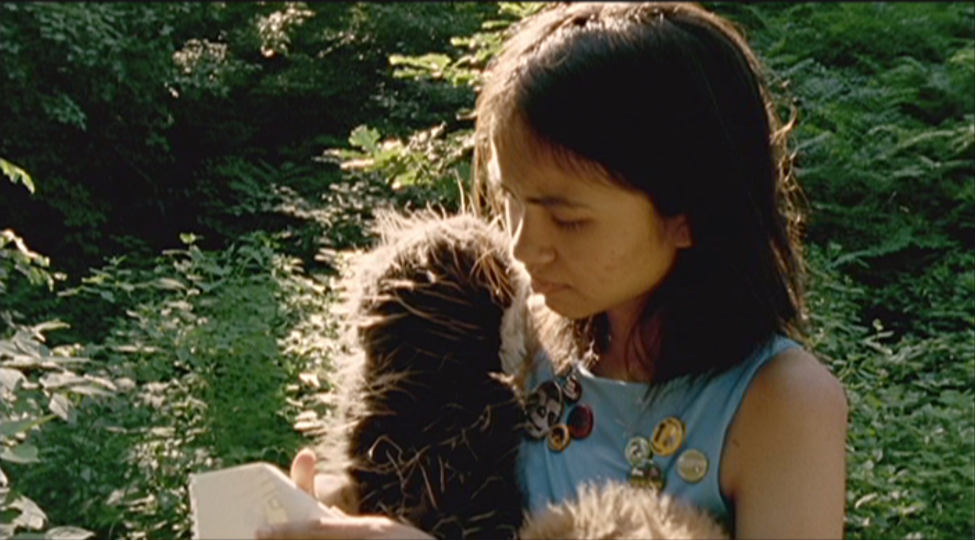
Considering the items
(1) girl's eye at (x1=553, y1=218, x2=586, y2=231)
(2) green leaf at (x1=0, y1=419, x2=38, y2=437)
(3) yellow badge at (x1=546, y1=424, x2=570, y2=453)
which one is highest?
(1) girl's eye at (x1=553, y1=218, x2=586, y2=231)

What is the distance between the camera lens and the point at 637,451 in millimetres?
1306

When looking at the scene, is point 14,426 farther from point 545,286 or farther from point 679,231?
point 679,231

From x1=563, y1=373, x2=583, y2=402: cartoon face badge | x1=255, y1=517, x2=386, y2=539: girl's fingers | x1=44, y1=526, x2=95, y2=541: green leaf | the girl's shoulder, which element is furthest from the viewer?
x1=44, y1=526, x2=95, y2=541: green leaf

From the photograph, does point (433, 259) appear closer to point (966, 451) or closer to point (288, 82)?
point (966, 451)

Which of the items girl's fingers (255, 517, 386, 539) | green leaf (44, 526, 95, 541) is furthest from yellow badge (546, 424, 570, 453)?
green leaf (44, 526, 95, 541)

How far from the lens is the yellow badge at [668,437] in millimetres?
1279

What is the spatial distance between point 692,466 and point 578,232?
275 millimetres

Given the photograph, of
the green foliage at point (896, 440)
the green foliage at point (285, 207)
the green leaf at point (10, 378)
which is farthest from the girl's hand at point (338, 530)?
the green foliage at point (896, 440)

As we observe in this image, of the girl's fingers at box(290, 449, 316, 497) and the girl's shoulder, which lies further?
the girl's fingers at box(290, 449, 316, 497)

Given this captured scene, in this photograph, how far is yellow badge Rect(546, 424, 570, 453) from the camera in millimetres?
1347

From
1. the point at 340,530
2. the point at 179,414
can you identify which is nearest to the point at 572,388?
the point at 340,530

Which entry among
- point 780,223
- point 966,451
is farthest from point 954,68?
point 780,223

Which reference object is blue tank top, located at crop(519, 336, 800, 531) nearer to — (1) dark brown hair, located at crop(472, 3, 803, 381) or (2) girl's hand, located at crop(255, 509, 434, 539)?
(1) dark brown hair, located at crop(472, 3, 803, 381)

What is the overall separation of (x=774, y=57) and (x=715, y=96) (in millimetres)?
6017
